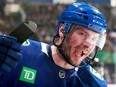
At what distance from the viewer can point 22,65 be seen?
1362mm

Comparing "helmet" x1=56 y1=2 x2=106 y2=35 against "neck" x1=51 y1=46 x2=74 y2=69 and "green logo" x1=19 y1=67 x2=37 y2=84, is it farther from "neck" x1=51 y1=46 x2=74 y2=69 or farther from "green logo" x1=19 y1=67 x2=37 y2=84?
"green logo" x1=19 y1=67 x2=37 y2=84

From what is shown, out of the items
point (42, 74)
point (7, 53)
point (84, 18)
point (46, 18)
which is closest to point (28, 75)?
point (42, 74)

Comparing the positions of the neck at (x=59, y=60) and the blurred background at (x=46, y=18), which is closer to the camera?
the neck at (x=59, y=60)

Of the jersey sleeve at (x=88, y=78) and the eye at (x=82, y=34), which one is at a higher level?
the eye at (x=82, y=34)

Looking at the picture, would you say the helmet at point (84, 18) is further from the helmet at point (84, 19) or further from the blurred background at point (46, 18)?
the blurred background at point (46, 18)

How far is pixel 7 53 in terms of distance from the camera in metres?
1.19

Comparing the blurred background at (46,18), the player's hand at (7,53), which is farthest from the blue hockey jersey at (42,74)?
the blurred background at (46,18)

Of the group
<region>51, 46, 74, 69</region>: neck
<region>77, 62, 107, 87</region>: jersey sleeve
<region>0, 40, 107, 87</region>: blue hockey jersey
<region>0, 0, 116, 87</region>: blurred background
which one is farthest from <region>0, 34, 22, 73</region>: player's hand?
<region>0, 0, 116, 87</region>: blurred background

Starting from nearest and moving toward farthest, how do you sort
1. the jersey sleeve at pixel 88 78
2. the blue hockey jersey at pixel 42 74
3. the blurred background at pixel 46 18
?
the blue hockey jersey at pixel 42 74
the jersey sleeve at pixel 88 78
the blurred background at pixel 46 18

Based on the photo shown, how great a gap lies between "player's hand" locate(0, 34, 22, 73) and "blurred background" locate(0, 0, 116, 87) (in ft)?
7.49

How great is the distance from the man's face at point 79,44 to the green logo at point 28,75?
150mm

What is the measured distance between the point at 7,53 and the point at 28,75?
212 millimetres

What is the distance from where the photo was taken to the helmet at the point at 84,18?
1353 mm

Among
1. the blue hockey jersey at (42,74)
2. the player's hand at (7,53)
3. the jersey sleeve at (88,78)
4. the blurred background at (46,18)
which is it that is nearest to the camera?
the player's hand at (7,53)
